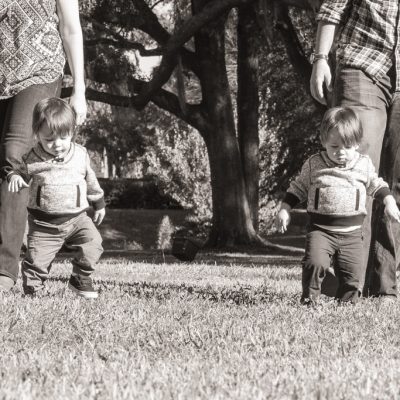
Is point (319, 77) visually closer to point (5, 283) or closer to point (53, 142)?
point (53, 142)

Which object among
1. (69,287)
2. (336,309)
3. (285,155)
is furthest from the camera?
(285,155)

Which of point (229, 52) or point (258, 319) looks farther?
point (229, 52)

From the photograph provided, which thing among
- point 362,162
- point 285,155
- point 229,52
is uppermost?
point 229,52

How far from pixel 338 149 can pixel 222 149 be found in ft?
42.9

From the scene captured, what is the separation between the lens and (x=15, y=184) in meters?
4.88

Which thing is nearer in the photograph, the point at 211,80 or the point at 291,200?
the point at 291,200

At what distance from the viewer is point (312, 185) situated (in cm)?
497

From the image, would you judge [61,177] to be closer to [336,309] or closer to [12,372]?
[336,309]

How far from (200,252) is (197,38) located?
171 inches

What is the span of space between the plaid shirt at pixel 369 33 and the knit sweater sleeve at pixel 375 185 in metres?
0.51

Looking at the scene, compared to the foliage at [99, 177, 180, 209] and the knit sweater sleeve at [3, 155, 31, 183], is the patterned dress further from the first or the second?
the foliage at [99, 177, 180, 209]

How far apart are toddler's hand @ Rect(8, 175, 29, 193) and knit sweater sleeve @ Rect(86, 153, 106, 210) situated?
1.37 ft

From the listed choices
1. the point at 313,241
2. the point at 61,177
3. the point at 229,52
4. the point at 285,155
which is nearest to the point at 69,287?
the point at 61,177

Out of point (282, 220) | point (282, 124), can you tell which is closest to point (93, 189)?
point (282, 220)
